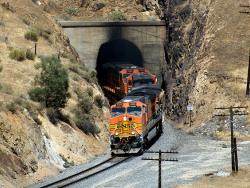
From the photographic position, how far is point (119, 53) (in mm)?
81750

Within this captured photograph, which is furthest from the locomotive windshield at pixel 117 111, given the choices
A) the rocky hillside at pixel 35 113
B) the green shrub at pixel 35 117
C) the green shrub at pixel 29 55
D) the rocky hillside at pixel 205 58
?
the green shrub at pixel 29 55

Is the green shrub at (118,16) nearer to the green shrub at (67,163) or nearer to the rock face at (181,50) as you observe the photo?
the rock face at (181,50)

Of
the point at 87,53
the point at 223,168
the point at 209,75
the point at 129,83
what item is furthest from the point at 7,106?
the point at 87,53

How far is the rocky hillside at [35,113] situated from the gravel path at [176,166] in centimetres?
220

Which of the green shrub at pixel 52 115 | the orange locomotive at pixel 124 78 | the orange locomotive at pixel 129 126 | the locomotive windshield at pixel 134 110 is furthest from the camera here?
the orange locomotive at pixel 124 78

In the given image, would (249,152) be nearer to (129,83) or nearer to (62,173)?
(62,173)

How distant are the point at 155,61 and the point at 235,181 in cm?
4504

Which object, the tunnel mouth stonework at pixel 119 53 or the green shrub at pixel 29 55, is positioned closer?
the green shrub at pixel 29 55

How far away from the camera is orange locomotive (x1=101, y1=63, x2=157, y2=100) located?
5388cm

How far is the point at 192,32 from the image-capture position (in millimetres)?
67312

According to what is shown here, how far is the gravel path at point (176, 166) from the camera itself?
2861 centimetres

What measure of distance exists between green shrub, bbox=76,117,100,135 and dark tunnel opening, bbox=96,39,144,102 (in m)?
29.9

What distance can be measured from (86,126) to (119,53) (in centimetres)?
4067

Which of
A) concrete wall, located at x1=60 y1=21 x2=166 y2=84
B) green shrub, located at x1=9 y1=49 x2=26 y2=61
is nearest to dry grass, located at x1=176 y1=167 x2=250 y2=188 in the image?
green shrub, located at x1=9 y1=49 x2=26 y2=61
